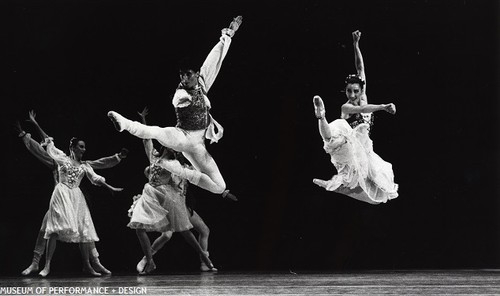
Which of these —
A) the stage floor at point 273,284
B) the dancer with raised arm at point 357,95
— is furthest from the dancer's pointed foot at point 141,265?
the dancer with raised arm at point 357,95

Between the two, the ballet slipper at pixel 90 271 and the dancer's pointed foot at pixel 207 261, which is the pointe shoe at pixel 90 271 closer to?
the ballet slipper at pixel 90 271

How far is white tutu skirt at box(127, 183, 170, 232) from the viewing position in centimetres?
584

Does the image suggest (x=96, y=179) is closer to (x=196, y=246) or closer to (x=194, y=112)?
(x=196, y=246)

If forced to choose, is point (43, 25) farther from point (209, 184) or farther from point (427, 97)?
point (427, 97)

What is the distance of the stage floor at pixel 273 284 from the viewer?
438 cm

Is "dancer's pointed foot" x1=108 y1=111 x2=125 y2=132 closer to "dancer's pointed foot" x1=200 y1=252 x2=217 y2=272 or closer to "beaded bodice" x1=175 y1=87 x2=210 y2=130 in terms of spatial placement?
"beaded bodice" x1=175 y1=87 x2=210 y2=130

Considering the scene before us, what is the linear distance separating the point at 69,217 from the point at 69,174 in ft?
1.05

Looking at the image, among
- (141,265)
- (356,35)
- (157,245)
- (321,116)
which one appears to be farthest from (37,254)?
(356,35)

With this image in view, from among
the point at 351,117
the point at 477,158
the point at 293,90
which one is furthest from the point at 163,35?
the point at 477,158

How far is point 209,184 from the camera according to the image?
5301mm

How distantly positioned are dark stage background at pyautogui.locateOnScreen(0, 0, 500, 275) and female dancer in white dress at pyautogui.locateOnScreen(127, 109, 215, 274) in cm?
69

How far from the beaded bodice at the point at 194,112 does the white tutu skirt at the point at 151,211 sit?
827 mm

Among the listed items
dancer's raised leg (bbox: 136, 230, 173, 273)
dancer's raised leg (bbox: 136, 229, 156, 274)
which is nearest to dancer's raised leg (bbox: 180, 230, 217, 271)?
dancer's raised leg (bbox: 136, 230, 173, 273)

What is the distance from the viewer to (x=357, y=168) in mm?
5641
